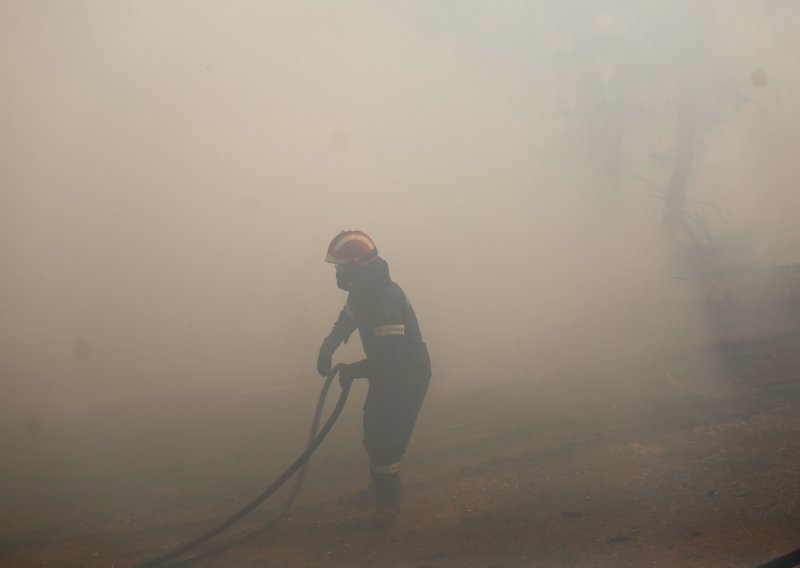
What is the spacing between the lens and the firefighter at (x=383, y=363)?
4.14 metres

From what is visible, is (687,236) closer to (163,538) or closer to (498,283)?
(498,283)

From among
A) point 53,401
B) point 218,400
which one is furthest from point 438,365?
point 53,401

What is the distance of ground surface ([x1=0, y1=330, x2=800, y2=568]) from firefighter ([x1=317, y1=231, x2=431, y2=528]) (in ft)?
1.22

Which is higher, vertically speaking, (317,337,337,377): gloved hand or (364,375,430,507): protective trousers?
(317,337,337,377): gloved hand

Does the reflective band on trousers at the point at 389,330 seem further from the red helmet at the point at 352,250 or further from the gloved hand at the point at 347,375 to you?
the red helmet at the point at 352,250

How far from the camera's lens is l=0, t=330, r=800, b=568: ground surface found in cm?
339

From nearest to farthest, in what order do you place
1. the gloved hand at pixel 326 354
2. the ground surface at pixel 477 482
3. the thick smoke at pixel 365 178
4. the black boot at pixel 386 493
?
the ground surface at pixel 477 482
the black boot at pixel 386 493
the gloved hand at pixel 326 354
the thick smoke at pixel 365 178

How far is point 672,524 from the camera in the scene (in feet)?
11.2

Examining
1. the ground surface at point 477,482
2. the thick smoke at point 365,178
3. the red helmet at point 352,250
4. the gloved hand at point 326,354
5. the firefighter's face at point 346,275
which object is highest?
the thick smoke at point 365,178

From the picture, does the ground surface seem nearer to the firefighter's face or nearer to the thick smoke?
the firefighter's face

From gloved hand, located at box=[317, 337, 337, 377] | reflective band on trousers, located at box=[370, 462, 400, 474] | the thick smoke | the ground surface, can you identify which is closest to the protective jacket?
gloved hand, located at box=[317, 337, 337, 377]

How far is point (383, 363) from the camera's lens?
13.8ft

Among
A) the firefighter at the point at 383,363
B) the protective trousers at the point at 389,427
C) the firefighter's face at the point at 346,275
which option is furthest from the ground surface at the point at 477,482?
the firefighter's face at the point at 346,275

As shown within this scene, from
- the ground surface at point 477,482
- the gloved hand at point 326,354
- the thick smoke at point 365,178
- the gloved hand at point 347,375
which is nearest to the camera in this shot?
the ground surface at point 477,482
